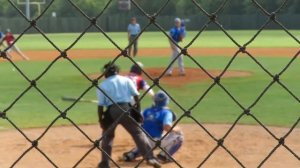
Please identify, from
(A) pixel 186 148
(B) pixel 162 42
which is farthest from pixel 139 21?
(A) pixel 186 148

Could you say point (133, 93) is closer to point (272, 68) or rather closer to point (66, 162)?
point (66, 162)

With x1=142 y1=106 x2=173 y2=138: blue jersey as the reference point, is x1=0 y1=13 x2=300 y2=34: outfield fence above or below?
above

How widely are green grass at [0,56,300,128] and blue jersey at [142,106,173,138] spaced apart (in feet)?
11.7

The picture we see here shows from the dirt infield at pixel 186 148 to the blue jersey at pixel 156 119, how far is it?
523mm

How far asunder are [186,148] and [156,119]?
1.31 meters

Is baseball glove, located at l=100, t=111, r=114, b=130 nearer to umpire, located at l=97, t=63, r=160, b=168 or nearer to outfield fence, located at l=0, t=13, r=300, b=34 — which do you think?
umpire, located at l=97, t=63, r=160, b=168

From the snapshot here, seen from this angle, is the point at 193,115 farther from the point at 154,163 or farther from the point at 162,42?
the point at 162,42

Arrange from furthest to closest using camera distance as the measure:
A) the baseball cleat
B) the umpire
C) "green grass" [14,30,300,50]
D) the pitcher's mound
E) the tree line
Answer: the tree line
"green grass" [14,30,300,50]
the pitcher's mound
the baseball cleat
the umpire

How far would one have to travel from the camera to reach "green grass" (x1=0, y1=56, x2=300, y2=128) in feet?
41.0

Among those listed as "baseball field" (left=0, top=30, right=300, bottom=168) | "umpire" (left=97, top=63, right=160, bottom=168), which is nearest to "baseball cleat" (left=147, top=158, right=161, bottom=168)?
"umpire" (left=97, top=63, right=160, bottom=168)

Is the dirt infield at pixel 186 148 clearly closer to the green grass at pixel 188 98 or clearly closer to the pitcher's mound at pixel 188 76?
the green grass at pixel 188 98

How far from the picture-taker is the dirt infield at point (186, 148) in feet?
28.6

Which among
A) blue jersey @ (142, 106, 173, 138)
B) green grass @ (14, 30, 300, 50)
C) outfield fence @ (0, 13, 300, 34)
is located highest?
outfield fence @ (0, 13, 300, 34)

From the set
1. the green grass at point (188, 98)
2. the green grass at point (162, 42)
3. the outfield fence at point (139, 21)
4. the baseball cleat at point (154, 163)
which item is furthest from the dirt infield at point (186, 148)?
the outfield fence at point (139, 21)
